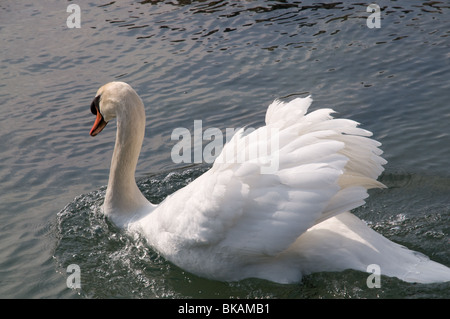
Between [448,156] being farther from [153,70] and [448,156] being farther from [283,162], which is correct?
[153,70]

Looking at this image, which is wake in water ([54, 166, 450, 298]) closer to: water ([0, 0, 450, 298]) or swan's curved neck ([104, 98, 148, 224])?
water ([0, 0, 450, 298])

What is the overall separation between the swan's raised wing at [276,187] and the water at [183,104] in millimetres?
520

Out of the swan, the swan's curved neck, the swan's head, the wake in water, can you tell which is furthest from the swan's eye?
the swan

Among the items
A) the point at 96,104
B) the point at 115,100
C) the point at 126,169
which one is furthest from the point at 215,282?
the point at 96,104

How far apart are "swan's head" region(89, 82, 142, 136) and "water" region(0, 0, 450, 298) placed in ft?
3.48

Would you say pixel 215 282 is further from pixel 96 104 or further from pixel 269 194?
pixel 96 104

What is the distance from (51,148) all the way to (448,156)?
4.75 m

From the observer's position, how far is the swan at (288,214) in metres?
4.20

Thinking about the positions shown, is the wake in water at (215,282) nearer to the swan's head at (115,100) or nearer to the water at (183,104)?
the water at (183,104)

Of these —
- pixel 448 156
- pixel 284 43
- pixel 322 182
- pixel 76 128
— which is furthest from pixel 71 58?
pixel 322 182

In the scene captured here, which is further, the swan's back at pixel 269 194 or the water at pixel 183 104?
the water at pixel 183 104

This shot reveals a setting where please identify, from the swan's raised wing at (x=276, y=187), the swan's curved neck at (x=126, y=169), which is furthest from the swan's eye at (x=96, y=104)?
the swan's raised wing at (x=276, y=187)

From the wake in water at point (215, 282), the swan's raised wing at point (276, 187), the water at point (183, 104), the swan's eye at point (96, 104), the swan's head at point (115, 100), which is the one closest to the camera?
the swan's raised wing at point (276, 187)

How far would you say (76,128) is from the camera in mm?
8203
